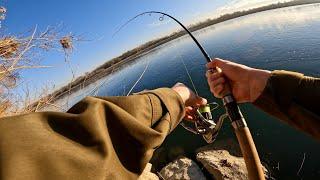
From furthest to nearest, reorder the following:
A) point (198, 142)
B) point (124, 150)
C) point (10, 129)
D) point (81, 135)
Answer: point (198, 142), point (124, 150), point (81, 135), point (10, 129)

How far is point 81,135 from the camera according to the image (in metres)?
1.39

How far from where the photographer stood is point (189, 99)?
2514 mm

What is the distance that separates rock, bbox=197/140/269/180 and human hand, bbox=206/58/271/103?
398 inches

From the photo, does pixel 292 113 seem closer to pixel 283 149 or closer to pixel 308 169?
pixel 308 169

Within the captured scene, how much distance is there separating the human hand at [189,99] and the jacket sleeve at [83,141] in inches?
23.7

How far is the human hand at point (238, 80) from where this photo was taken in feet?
7.91

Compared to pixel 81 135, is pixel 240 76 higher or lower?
lower

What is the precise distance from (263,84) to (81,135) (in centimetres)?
147

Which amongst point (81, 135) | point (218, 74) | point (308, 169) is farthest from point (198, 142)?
point (81, 135)

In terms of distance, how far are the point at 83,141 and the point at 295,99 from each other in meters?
1.48

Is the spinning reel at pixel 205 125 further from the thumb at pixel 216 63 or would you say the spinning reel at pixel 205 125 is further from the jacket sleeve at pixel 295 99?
the jacket sleeve at pixel 295 99

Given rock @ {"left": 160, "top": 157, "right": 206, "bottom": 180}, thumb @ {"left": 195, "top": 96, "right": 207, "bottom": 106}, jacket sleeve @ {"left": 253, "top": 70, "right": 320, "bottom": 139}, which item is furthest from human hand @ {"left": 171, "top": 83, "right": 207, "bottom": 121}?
rock @ {"left": 160, "top": 157, "right": 206, "bottom": 180}

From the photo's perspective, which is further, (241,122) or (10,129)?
(241,122)

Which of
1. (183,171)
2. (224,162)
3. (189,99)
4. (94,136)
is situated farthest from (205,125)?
(224,162)
